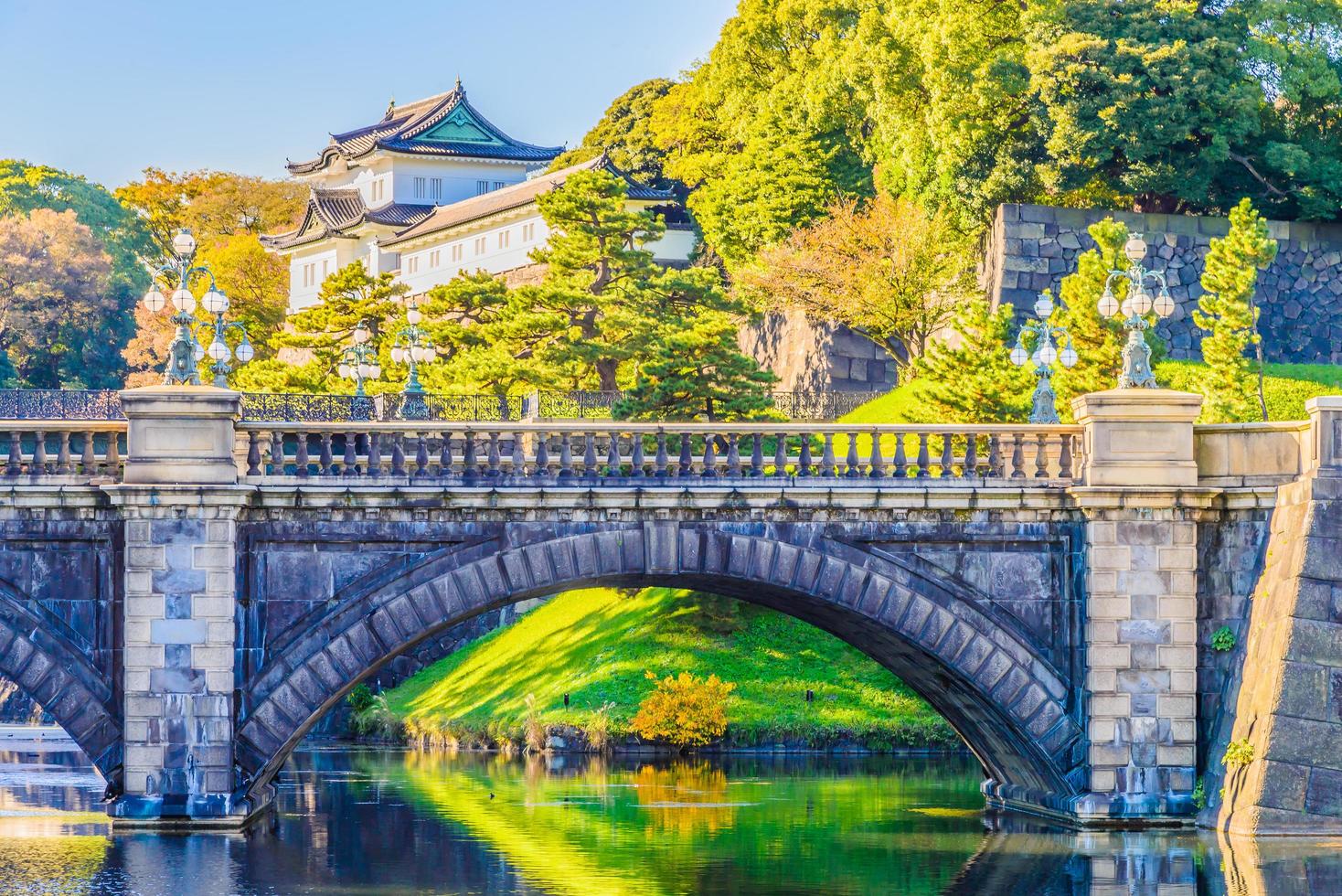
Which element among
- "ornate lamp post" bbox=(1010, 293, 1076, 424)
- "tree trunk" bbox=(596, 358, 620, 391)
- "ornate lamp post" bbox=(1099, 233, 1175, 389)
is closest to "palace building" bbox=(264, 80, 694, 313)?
"tree trunk" bbox=(596, 358, 620, 391)

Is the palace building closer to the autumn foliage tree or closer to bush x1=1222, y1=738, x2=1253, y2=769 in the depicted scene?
the autumn foliage tree

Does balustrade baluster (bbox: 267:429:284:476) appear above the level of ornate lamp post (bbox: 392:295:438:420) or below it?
below

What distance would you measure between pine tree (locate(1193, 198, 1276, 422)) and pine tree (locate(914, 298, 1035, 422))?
15.6ft

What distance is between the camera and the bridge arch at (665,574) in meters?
30.9

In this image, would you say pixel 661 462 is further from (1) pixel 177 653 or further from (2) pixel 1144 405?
(1) pixel 177 653

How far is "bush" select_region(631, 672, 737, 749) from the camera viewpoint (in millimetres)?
50125

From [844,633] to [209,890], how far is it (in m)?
12.9

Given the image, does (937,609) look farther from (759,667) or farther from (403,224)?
(403,224)

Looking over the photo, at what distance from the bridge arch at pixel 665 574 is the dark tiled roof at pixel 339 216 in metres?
63.1

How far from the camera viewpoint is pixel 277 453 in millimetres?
31172

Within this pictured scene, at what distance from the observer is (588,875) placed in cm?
2897

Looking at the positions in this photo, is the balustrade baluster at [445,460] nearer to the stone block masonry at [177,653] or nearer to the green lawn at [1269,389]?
the stone block masonry at [177,653]

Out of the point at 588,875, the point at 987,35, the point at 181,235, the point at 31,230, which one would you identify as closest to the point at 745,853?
the point at 588,875

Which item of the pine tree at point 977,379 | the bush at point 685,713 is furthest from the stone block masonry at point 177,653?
the pine tree at point 977,379
